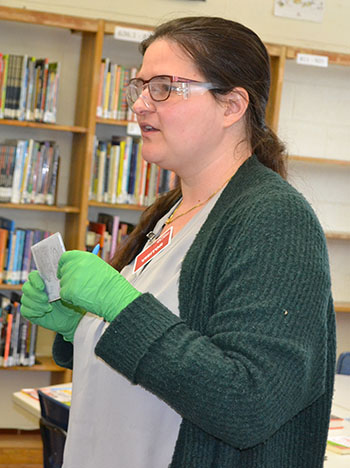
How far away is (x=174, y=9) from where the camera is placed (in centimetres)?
459

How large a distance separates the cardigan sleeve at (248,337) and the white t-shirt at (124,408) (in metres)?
0.17

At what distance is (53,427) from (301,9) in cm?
346

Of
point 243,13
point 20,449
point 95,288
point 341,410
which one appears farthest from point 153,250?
point 243,13

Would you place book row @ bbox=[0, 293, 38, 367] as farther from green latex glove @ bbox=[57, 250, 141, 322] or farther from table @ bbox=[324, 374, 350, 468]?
green latex glove @ bbox=[57, 250, 141, 322]

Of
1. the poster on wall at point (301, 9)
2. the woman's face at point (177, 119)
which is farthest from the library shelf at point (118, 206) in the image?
the woman's face at point (177, 119)

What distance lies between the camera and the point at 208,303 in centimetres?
117

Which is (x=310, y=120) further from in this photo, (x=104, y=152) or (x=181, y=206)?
(x=181, y=206)

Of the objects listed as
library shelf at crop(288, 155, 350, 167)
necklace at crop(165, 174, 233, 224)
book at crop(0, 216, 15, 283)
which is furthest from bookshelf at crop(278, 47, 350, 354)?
necklace at crop(165, 174, 233, 224)

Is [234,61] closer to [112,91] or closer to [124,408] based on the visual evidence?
[124,408]

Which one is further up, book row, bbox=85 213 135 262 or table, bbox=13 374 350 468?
book row, bbox=85 213 135 262

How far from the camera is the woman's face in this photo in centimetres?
134

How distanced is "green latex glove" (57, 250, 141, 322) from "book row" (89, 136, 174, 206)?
3.07 meters

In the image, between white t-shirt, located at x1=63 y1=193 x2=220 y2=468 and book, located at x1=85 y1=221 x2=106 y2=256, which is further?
book, located at x1=85 y1=221 x2=106 y2=256

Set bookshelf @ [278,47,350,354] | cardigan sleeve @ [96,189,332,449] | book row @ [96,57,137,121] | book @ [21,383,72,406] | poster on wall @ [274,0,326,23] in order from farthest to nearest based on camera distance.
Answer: bookshelf @ [278,47,350,354] < poster on wall @ [274,0,326,23] < book row @ [96,57,137,121] < book @ [21,383,72,406] < cardigan sleeve @ [96,189,332,449]
